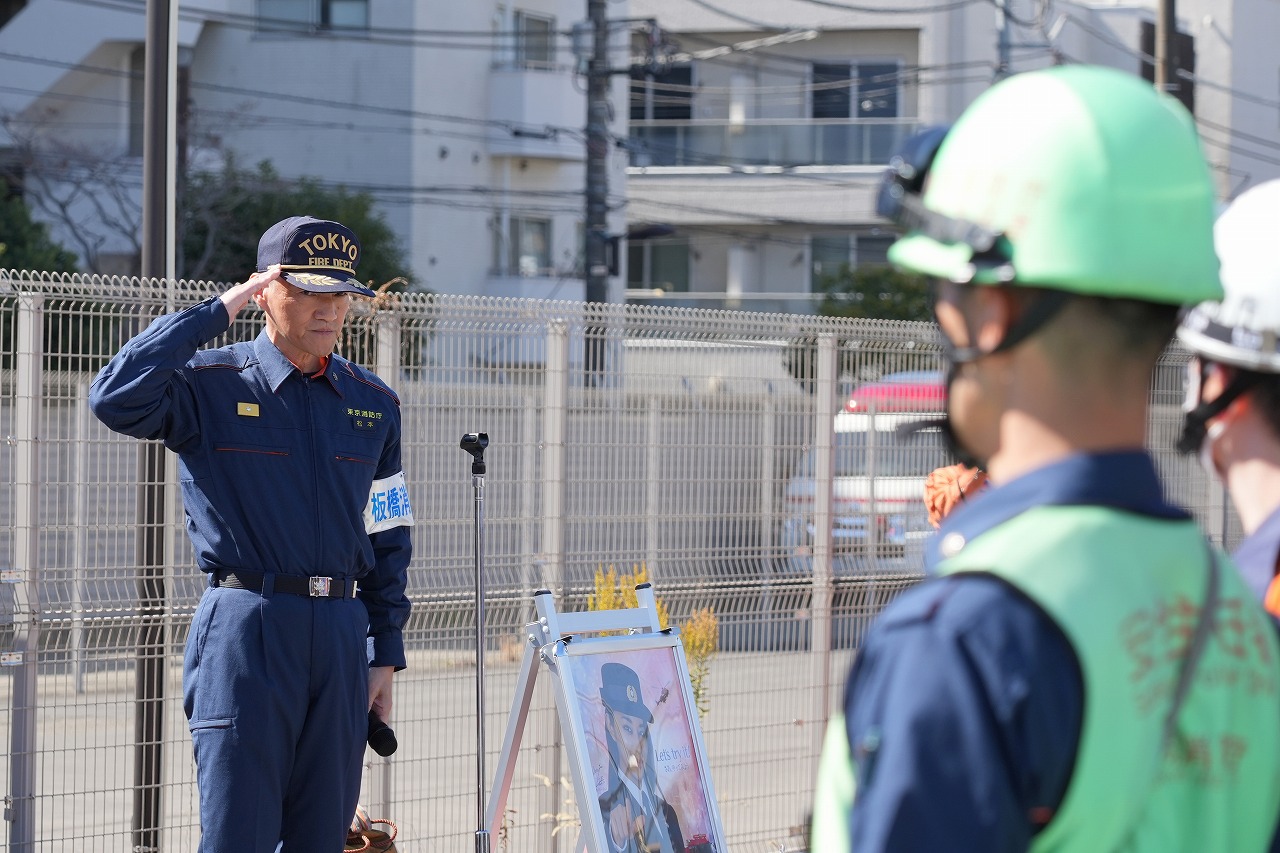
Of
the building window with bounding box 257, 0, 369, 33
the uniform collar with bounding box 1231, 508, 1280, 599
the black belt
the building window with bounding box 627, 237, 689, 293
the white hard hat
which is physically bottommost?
the black belt

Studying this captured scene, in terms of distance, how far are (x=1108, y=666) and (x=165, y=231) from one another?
528cm

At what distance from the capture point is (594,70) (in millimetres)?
25688

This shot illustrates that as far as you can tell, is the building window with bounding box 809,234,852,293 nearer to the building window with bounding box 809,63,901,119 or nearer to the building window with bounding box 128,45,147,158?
the building window with bounding box 809,63,901,119

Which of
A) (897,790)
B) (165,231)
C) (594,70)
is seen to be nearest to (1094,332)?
(897,790)

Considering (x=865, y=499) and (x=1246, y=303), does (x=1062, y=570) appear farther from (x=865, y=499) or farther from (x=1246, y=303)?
(x=865, y=499)

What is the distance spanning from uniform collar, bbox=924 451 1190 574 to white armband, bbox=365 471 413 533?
136 inches

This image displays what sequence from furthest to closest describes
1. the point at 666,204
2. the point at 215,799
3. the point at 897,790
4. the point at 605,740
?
the point at 666,204
the point at 605,740
the point at 215,799
the point at 897,790

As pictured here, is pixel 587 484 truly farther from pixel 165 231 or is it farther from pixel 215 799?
pixel 215 799

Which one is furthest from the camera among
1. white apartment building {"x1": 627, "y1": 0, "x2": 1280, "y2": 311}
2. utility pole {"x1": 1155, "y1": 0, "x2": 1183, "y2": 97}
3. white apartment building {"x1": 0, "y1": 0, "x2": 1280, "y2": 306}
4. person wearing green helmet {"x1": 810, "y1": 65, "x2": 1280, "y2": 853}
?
white apartment building {"x1": 627, "y1": 0, "x2": 1280, "y2": 311}

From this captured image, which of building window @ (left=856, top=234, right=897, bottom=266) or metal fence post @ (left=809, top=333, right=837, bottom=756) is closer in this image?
metal fence post @ (left=809, top=333, right=837, bottom=756)

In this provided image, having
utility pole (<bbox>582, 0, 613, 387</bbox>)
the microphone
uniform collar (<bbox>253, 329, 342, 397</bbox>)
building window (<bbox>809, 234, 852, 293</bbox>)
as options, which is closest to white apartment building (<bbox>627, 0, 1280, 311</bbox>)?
building window (<bbox>809, 234, 852, 293</bbox>)

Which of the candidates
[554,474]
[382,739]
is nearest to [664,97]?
[554,474]

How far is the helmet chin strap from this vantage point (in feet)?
6.46

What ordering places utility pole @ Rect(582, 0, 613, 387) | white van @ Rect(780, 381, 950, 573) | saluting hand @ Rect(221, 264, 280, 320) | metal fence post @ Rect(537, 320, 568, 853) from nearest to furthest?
saluting hand @ Rect(221, 264, 280, 320) → metal fence post @ Rect(537, 320, 568, 853) → white van @ Rect(780, 381, 950, 573) → utility pole @ Rect(582, 0, 613, 387)
